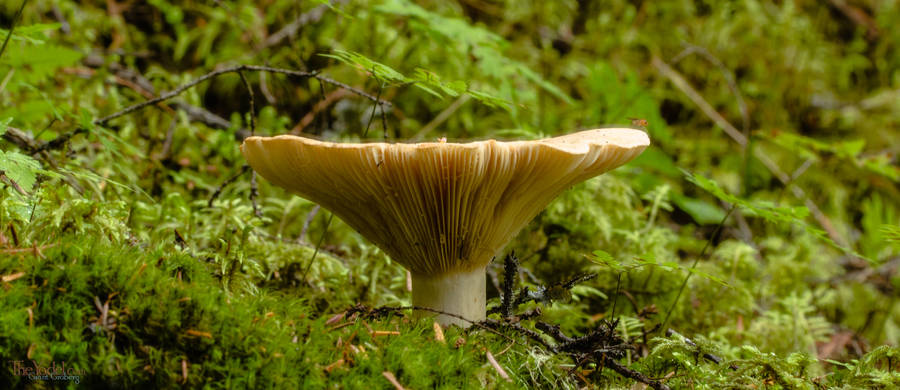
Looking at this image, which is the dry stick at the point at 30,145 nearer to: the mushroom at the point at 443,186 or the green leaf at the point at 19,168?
the green leaf at the point at 19,168

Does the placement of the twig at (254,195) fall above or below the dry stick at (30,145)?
below

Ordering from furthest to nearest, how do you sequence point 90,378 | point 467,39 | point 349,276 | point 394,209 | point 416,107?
point 416,107 < point 467,39 < point 349,276 < point 394,209 < point 90,378

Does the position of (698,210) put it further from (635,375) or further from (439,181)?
(439,181)

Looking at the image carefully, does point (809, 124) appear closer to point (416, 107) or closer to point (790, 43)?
point (790, 43)

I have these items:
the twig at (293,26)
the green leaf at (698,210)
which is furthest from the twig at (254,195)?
the green leaf at (698,210)

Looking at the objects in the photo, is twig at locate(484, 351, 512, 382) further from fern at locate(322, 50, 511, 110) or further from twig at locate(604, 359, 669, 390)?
fern at locate(322, 50, 511, 110)

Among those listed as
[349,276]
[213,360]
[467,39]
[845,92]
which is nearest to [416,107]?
[467,39]

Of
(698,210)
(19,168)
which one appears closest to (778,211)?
(698,210)
